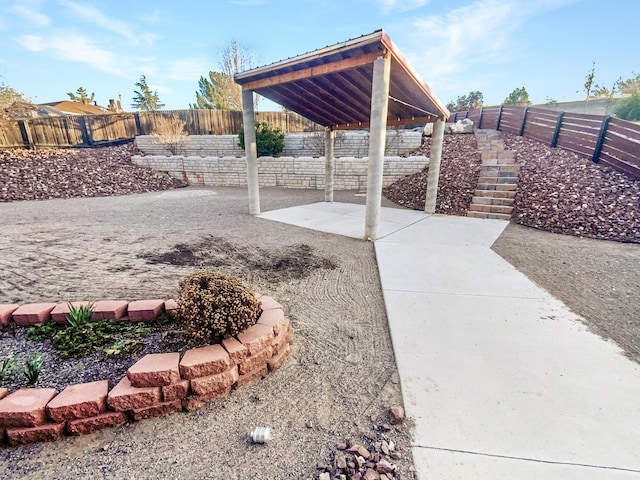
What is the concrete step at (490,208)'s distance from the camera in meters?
6.34

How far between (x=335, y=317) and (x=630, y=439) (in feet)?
5.99

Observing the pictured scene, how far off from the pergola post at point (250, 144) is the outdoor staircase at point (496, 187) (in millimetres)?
5180

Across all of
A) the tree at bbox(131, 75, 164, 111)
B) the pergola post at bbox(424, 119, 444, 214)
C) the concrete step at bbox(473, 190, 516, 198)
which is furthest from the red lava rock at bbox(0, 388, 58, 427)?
the tree at bbox(131, 75, 164, 111)

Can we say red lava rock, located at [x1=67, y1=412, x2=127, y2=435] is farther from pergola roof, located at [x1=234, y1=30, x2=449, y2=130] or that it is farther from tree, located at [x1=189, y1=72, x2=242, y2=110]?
tree, located at [x1=189, y1=72, x2=242, y2=110]

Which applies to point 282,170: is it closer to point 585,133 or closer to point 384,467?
point 585,133

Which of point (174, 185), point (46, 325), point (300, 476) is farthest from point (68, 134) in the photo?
point (300, 476)

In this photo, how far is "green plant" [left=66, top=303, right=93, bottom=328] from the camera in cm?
200

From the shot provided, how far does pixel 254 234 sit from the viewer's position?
16.3ft

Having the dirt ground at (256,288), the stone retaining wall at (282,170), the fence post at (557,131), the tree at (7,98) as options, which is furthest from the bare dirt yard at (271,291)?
the tree at (7,98)

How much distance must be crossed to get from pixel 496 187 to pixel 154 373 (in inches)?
314

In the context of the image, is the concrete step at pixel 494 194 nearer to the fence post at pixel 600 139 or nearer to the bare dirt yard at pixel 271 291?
the bare dirt yard at pixel 271 291

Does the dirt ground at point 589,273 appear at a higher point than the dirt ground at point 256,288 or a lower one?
lower

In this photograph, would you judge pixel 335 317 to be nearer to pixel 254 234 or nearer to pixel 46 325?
pixel 46 325

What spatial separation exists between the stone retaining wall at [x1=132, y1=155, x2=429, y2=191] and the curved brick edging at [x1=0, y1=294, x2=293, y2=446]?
8.99m
